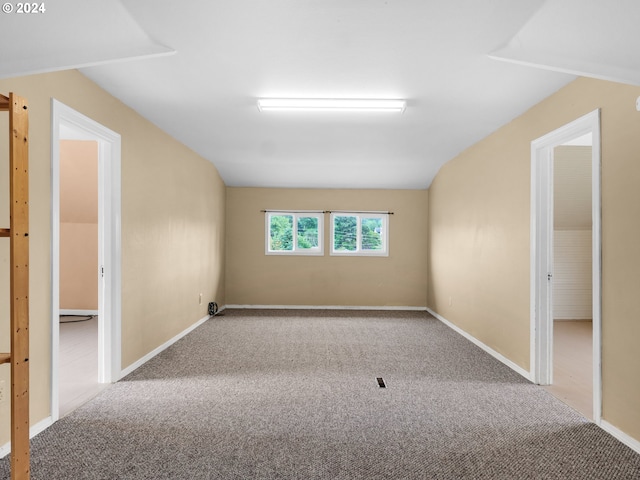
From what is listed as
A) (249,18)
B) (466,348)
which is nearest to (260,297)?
(466,348)

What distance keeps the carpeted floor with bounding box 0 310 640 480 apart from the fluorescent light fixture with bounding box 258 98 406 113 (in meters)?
2.38

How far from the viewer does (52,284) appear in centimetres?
262

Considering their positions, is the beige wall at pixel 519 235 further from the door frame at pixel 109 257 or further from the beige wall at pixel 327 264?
the door frame at pixel 109 257

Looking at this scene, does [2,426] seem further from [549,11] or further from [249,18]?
[549,11]

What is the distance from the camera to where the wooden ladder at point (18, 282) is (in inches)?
64.7

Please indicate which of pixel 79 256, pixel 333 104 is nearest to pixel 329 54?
pixel 333 104

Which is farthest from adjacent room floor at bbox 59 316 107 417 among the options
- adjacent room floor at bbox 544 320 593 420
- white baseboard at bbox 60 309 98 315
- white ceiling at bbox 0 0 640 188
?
adjacent room floor at bbox 544 320 593 420

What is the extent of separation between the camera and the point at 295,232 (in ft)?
24.3

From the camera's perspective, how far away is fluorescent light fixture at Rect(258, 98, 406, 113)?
3.50 m

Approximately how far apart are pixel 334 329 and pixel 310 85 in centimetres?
337

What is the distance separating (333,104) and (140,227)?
2142mm

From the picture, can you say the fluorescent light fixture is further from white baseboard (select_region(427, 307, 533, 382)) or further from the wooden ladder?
white baseboard (select_region(427, 307, 533, 382))

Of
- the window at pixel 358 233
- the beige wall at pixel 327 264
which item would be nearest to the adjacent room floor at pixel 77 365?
the beige wall at pixel 327 264

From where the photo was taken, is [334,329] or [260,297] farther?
[260,297]
